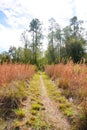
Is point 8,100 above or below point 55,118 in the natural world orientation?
above

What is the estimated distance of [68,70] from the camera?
7820mm

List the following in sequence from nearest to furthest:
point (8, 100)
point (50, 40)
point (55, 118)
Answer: point (55, 118) → point (8, 100) → point (50, 40)

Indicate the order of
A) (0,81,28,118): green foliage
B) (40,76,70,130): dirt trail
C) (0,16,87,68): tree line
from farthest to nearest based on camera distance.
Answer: (0,16,87,68): tree line < (0,81,28,118): green foliage < (40,76,70,130): dirt trail

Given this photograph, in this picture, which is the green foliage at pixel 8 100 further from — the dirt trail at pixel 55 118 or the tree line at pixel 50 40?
the tree line at pixel 50 40

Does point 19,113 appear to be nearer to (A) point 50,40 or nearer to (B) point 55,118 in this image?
(B) point 55,118

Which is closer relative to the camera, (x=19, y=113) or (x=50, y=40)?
(x=19, y=113)

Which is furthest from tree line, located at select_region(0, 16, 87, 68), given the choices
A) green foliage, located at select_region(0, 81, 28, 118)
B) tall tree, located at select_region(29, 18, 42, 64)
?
green foliage, located at select_region(0, 81, 28, 118)

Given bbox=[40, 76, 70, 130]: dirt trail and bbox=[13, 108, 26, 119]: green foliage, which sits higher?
bbox=[13, 108, 26, 119]: green foliage

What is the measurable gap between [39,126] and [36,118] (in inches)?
16.4

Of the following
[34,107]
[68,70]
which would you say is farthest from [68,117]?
[68,70]

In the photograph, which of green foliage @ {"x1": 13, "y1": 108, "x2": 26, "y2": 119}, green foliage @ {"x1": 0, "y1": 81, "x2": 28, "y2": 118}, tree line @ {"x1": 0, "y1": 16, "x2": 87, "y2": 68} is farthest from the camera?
tree line @ {"x1": 0, "y1": 16, "x2": 87, "y2": 68}

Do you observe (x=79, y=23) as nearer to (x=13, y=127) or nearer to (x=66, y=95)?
(x=66, y=95)

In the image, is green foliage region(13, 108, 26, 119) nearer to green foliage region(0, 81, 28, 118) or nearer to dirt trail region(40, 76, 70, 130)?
green foliage region(0, 81, 28, 118)

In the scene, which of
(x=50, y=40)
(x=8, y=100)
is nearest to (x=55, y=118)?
(x=8, y=100)
